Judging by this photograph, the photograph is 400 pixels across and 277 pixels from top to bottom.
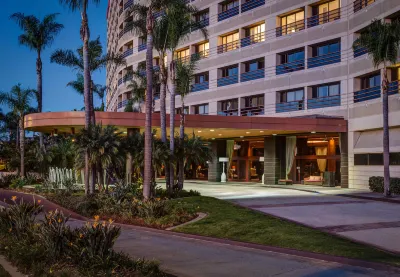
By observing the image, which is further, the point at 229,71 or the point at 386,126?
the point at 229,71

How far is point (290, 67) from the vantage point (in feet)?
136

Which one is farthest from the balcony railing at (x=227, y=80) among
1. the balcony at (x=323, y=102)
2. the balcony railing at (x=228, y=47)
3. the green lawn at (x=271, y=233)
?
the green lawn at (x=271, y=233)

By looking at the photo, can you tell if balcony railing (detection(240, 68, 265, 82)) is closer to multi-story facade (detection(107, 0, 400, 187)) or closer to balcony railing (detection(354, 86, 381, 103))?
multi-story facade (detection(107, 0, 400, 187))

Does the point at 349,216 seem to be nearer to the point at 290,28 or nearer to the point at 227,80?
the point at 290,28

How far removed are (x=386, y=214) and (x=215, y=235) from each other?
896cm

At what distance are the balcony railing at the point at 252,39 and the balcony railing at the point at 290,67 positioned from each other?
388cm

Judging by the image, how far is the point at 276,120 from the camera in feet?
118

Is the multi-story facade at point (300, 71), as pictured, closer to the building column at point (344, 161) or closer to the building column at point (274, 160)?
the building column at point (344, 161)

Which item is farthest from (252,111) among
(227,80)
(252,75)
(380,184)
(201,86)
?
(380,184)

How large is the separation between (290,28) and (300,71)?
4.50 m

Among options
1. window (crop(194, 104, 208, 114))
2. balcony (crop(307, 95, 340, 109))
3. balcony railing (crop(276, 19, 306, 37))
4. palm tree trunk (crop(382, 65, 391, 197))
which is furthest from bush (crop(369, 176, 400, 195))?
window (crop(194, 104, 208, 114))

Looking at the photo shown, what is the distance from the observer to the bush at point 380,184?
97.3 ft

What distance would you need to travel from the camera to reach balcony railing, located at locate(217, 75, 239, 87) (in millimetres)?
46719

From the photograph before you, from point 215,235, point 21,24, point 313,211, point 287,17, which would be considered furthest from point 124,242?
point 21,24
